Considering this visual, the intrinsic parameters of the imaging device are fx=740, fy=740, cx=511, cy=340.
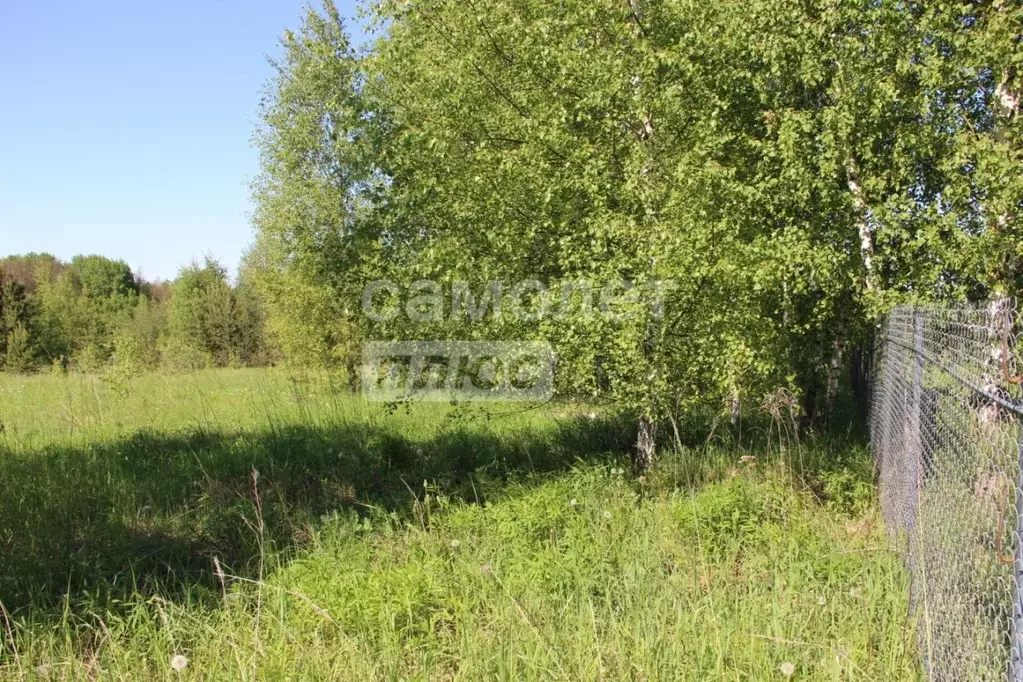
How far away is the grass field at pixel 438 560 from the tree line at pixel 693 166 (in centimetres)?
118

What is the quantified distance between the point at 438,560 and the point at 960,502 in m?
2.77

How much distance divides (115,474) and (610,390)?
4807mm

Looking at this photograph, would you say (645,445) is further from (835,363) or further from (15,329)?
(15,329)

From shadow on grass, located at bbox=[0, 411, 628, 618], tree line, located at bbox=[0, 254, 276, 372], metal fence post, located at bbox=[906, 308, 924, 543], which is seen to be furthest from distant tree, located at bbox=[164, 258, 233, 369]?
metal fence post, located at bbox=[906, 308, 924, 543]

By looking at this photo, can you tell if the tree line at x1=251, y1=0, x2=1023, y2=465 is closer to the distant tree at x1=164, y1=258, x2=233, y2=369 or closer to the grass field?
the grass field

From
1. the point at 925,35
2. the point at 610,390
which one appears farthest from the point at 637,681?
the point at 925,35

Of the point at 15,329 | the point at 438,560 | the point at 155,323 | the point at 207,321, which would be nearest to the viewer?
the point at 438,560

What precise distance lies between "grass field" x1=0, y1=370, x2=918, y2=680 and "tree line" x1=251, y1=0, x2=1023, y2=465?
1180 mm

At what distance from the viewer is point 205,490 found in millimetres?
6738

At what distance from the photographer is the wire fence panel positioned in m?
2.45

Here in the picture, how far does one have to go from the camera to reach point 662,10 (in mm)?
6691

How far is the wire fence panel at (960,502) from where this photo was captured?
2.45m

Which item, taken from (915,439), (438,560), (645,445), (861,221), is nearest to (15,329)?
(645,445)

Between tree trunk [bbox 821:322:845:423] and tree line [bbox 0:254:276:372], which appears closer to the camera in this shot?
tree trunk [bbox 821:322:845:423]
